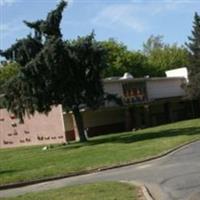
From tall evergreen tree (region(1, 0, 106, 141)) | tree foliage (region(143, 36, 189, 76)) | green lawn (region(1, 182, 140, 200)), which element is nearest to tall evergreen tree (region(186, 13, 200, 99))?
tall evergreen tree (region(1, 0, 106, 141))

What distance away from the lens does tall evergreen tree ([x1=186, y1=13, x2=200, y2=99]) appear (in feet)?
211

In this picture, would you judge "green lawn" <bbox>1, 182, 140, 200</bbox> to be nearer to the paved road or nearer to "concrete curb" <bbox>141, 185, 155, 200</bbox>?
"concrete curb" <bbox>141, 185, 155, 200</bbox>

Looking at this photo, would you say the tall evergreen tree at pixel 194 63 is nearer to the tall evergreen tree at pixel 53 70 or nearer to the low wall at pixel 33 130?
the low wall at pixel 33 130

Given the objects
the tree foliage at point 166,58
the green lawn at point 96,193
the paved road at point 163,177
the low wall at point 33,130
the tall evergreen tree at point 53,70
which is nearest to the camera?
the green lawn at point 96,193

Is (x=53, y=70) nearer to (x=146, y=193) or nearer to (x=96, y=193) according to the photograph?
(x=96, y=193)

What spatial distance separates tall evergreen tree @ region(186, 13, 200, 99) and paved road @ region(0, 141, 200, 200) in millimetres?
35653

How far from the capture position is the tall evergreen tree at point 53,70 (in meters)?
42.0

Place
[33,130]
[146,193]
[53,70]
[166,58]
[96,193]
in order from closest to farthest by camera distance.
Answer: [146,193], [96,193], [53,70], [33,130], [166,58]

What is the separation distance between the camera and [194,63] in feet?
217

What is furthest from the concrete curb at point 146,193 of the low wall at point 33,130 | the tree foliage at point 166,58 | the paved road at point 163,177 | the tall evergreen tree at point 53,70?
the tree foliage at point 166,58

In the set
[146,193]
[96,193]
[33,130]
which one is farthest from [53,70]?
[146,193]

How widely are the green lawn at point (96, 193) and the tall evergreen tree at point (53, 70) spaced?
24303 millimetres

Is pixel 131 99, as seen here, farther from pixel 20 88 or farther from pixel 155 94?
pixel 20 88

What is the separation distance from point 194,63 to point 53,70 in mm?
27549
